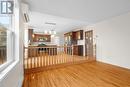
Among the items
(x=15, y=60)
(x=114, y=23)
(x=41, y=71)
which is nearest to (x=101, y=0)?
(x=114, y=23)

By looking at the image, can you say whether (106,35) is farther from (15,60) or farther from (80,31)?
(15,60)

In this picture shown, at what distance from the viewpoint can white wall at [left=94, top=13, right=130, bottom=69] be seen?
4047 mm

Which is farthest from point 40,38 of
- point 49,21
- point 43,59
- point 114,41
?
point 114,41

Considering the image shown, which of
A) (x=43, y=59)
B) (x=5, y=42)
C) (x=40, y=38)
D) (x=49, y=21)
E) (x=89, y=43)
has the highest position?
(x=49, y=21)

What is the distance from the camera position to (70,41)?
9.18 metres

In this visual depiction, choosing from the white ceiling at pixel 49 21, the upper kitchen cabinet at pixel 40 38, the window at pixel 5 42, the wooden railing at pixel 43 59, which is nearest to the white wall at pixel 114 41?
the white ceiling at pixel 49 21

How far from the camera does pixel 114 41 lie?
15.2 feet

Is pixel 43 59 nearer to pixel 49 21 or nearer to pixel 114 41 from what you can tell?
pixel 49 21

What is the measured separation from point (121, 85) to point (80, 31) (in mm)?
5527

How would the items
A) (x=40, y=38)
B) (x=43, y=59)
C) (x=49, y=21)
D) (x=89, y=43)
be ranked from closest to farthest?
(x=43, y=59)
(x=49, y=21)
(x=89, y=43)
(x=40, y=38)

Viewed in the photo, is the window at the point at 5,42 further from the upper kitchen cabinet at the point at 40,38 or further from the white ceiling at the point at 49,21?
the upper kitchen cabinet at the point at 40,38

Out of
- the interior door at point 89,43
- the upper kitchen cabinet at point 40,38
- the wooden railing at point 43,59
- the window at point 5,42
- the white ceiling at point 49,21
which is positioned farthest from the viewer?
the upper kitchen cabinet at point 40,38

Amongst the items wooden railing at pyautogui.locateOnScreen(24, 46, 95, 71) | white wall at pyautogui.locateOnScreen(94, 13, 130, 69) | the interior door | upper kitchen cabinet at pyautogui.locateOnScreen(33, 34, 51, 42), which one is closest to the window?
wooden railing at pyautogui.locateOnScreen(24, 46, 95, 71)

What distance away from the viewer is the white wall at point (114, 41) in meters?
4.05
